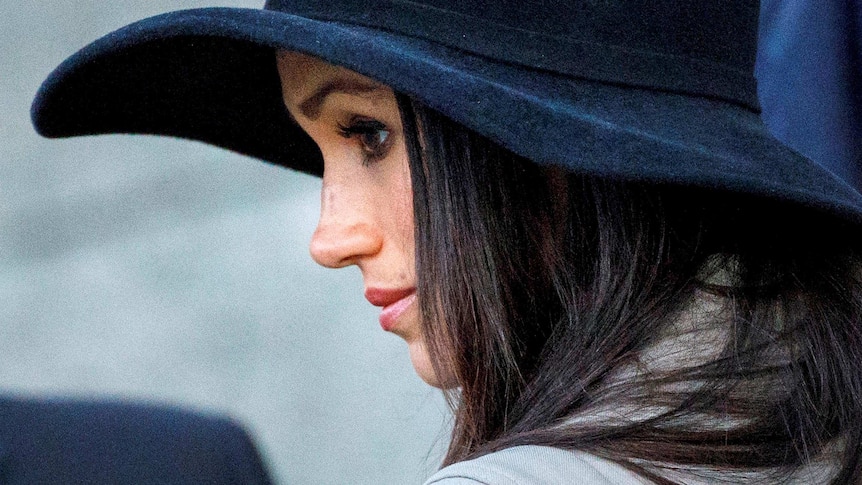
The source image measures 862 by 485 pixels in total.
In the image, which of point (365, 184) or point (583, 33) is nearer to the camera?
point (583, 33)

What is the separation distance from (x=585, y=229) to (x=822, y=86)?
883 millimetres

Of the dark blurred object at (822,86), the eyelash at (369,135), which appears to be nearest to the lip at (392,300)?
the eyelash at (369,135)

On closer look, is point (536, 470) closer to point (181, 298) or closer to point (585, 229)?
point (585, 229)

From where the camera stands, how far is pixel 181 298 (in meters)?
2.33

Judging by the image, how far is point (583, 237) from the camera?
1.02 m

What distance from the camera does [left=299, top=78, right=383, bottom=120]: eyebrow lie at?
106cm

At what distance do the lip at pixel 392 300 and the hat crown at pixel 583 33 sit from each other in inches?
12.0

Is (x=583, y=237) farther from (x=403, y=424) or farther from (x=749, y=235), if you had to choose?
(x=403, y=424)

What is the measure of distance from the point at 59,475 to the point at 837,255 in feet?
3.19

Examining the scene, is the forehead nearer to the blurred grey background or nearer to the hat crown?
the hat crown

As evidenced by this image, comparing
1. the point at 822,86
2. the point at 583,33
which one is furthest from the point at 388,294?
the point at 822,86

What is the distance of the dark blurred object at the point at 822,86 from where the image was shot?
1.68m

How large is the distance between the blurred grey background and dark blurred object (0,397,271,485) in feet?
3.05

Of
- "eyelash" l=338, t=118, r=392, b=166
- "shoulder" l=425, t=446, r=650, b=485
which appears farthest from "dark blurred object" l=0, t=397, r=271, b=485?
"shoulder" l=425, t=446, r=650, b=485
